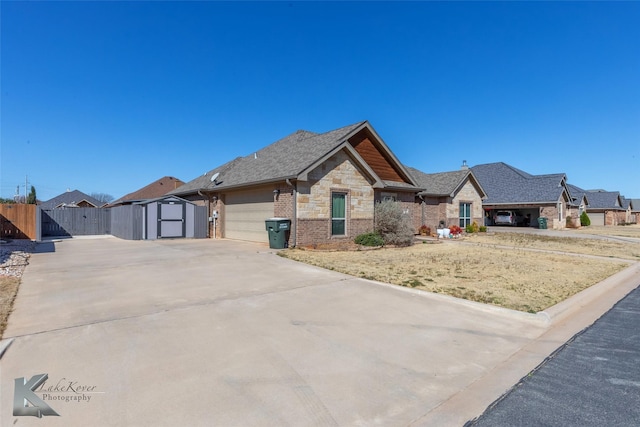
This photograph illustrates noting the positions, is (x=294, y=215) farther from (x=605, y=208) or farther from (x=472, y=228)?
(x=605, y=208)

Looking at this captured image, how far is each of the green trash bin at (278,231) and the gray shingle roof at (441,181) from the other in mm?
12714

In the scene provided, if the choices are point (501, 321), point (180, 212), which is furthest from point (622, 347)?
point (180, 212)

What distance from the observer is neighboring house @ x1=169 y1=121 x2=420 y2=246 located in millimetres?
14812

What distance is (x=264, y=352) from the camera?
4.05m

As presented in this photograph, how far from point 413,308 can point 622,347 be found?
9.18ft

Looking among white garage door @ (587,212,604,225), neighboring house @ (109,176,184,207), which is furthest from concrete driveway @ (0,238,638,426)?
white garage door @ (587,212,604,225)

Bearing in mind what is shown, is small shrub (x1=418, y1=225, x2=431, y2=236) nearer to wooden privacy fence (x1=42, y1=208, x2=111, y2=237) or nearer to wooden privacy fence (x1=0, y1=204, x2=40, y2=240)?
wooden privacy fence (x1=0, y1=204, x2=40, y2=240)

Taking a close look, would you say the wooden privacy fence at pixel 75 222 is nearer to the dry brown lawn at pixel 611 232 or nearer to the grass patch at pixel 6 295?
the grass patch at pixel 6 295

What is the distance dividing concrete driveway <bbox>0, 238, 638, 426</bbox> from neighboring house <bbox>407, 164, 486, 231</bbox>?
694 inches

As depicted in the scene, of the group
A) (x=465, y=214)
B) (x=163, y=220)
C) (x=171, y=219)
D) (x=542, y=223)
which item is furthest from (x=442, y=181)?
(x=163, y=220)

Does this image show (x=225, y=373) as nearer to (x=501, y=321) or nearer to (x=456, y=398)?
(x=456, y=398)

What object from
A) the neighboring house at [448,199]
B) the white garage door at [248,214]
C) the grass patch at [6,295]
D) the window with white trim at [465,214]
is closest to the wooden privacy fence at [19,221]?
the white garage door at [248,214]

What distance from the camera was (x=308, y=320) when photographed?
17.1 feet

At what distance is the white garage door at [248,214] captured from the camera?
1658cm
